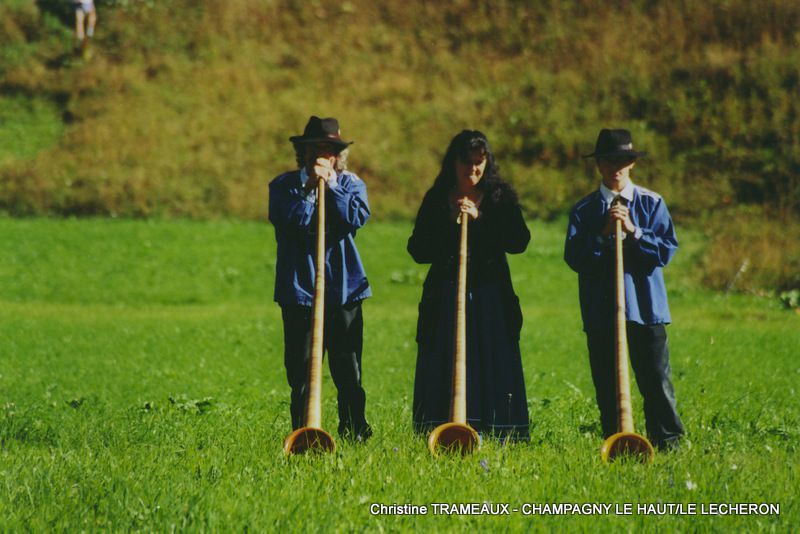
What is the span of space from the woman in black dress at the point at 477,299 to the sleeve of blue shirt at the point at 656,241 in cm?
78

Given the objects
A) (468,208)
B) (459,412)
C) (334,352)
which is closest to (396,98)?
(334,352)

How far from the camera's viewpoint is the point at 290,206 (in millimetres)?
7617

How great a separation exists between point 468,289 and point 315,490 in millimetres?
2194

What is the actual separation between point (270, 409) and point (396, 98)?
76.3ft

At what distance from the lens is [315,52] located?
1362 inches

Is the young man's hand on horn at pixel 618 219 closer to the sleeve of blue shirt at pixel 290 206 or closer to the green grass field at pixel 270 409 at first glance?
the green grass field at pixel 270 409

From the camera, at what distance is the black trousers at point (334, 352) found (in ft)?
25.3

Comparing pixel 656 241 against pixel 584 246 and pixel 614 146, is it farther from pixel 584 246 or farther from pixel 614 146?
pixel 614 146

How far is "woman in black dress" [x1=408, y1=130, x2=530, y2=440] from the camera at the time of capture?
7617 millimetres

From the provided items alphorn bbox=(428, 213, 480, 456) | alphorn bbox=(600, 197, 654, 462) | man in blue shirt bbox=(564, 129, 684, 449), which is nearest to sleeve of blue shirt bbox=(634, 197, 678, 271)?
man in blue shirt bbox=(564, 129, 684, 449)

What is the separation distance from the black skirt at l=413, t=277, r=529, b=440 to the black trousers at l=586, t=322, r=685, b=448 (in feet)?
1.81

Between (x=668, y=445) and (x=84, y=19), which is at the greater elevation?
(x=84, y=19)

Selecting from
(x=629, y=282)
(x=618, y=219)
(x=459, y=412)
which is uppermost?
(x=618, y=219)

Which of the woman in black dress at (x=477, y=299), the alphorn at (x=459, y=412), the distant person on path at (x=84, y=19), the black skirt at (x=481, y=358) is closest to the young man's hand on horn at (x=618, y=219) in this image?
the woman in black dress at (x=477, y=299)
